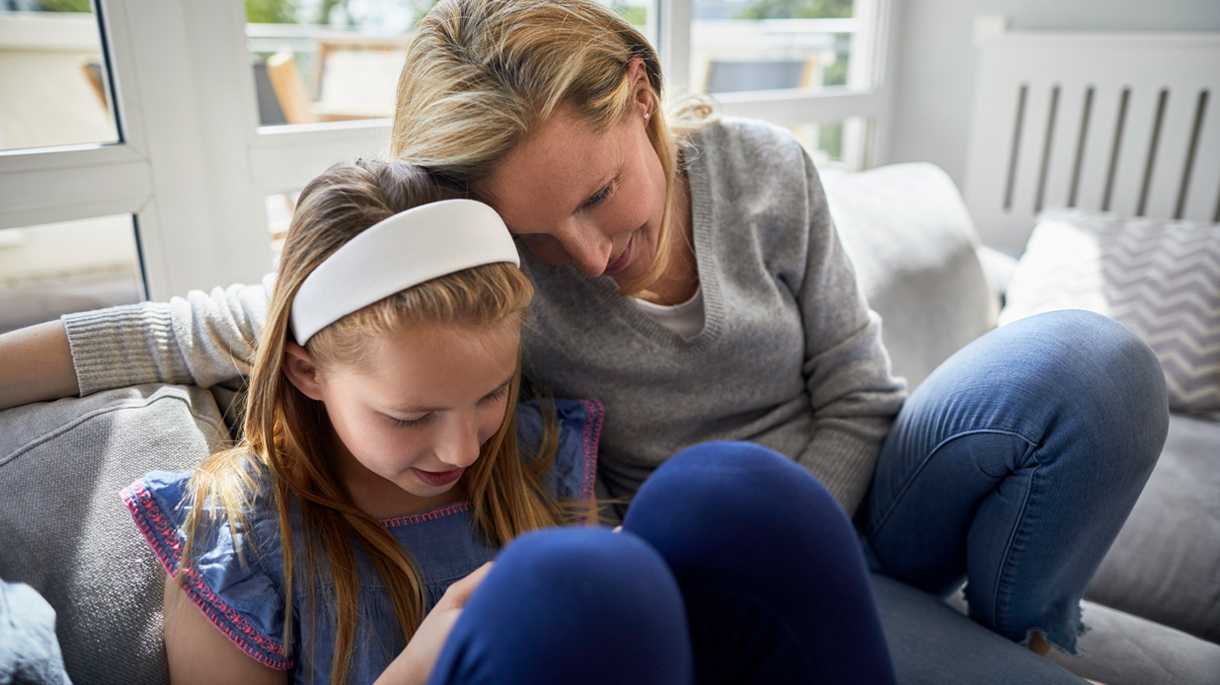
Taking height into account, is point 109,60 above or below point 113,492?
above

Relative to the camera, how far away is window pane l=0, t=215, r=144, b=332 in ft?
3.73

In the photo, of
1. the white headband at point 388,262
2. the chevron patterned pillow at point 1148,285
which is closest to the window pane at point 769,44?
the chevron patterned pillow at point 1148,285

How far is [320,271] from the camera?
718 mm

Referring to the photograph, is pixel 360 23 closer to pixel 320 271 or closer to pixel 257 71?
pixel 257 71

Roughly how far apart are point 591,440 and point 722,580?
0.42m

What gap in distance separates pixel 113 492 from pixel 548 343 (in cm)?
49

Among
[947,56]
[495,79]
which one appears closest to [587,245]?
[495,79]

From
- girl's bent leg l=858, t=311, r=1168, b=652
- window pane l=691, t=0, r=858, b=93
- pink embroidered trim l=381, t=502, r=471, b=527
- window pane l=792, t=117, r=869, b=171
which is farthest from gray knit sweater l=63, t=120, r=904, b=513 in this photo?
window pane l=792, t=117, r=869, b=171

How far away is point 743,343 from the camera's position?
3.50 ft

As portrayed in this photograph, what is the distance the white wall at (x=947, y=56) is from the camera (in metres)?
2.21

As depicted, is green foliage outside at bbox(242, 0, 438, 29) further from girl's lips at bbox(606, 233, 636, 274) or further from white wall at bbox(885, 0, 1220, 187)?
white wall at bbox(885, 0, 1220, 187)

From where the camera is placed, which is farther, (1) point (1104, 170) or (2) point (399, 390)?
(1) point (1104, 170)

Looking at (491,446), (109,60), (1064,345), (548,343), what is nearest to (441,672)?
(491,446)

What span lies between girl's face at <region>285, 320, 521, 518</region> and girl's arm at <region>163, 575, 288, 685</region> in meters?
0.19
